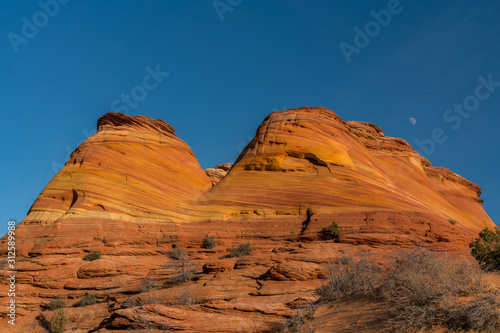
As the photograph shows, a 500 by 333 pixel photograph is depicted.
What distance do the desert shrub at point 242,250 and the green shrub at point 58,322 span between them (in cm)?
922

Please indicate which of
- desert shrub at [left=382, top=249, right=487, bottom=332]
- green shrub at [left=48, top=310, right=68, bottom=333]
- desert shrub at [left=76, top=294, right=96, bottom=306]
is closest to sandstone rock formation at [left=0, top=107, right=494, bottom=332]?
desert shrub at [left=76, top=294, right=96, bottom=306]

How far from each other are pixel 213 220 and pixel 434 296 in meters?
21.0

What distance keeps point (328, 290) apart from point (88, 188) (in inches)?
894

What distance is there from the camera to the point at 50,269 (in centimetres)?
2056

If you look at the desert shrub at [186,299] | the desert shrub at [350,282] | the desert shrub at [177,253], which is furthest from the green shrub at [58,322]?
the desert shrub at [350,282]

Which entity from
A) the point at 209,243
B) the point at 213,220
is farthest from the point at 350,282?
the point at 213,220

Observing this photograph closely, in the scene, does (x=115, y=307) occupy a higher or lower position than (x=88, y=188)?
lower

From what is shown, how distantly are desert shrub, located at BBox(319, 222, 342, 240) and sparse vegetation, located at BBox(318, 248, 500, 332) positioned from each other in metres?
14.1

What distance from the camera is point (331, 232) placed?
22578 mm

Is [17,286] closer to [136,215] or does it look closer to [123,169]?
[136,215]

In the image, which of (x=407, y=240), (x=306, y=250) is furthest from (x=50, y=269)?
(x=407, y=240)

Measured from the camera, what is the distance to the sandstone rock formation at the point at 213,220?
13.9m

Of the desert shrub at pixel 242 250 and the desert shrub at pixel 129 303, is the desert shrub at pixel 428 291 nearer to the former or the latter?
the desert shrub at pixel 129 303

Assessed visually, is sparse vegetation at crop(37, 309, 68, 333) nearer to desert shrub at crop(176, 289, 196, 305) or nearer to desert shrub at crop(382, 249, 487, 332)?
desert shrub at crop(176, 289, 196, 305)
